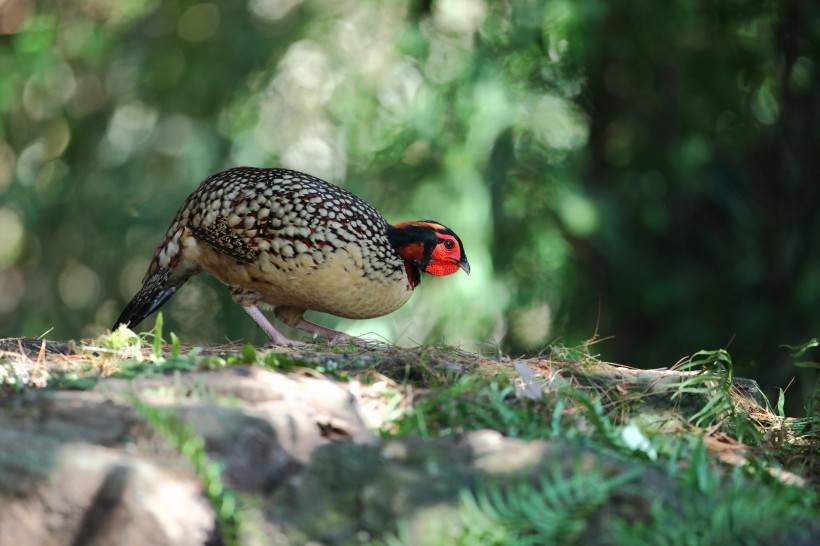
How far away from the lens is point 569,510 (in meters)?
2.46

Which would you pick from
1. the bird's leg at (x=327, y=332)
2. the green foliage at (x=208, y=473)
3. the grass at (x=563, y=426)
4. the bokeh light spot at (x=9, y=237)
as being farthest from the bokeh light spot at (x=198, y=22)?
the green foliage at (x=208, y=473)

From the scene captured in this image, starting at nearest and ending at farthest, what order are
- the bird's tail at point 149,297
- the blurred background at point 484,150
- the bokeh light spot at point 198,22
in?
1. the bird's tail at point 149,297
2. the blurred background at point 484,150
3. the bokeh light spot at point 198,22

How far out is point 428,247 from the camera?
5.76 metres

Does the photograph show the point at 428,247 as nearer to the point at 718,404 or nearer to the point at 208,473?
the point at 718,404

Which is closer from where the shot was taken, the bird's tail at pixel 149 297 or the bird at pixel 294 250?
the bird at pixel 294 250

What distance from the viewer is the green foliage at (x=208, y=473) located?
2457 mm

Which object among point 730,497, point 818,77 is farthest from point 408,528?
point 818,77

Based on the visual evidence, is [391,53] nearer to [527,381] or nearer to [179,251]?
[179,251]

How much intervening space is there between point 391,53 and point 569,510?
646 centimetres

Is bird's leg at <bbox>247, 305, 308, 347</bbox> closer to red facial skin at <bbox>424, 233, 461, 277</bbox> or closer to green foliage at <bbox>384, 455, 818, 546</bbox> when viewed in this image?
red facial skin at <bbox>424, 233, 461, 277</bbox>

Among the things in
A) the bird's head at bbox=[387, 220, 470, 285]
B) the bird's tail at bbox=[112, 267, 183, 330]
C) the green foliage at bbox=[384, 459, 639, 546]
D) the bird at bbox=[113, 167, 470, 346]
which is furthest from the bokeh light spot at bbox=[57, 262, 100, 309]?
the green foliage at bbox=[384, 459, 639, 546]

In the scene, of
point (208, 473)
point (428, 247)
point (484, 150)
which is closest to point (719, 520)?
point (208, 473)

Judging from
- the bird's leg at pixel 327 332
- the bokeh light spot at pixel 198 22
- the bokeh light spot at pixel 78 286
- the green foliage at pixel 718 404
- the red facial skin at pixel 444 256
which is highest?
the bokeh light spot at pixel 198 22

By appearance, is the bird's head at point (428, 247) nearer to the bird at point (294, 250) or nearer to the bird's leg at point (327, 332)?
the bird at point (294, 250)
